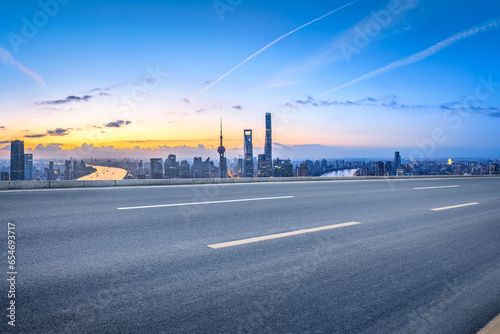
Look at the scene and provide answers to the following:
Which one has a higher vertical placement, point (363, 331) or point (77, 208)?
point (77, 208)

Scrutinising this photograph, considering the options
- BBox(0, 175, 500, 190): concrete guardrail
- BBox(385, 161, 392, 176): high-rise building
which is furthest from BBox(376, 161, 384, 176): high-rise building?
BBox(0, 175, 500, 190): concrete guardrail

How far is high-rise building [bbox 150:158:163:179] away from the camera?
14.3 metres

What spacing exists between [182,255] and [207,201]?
4249 millimetres

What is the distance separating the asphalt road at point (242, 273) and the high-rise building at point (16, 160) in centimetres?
476

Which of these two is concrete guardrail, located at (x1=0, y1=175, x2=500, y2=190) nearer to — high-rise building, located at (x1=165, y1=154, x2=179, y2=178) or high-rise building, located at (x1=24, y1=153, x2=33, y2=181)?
high-rise building, located at (x1=24, y1=153, x2=33, y2=181)

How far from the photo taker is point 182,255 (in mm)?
3951

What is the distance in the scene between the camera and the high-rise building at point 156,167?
14.3m

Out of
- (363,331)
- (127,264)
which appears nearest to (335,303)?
(363,331)

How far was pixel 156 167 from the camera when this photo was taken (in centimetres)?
1528

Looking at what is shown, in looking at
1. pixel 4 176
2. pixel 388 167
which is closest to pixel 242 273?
Answer: pixel 4 176

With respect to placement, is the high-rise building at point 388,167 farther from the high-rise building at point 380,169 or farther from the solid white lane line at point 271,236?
the solid white lane line at point 271,236

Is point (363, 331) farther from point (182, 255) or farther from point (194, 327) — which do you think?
point (182, 255)

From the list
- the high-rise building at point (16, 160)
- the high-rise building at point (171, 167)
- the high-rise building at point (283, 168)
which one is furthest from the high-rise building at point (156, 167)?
the high-rise building at point (283, 168)

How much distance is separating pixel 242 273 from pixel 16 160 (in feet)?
42.1
